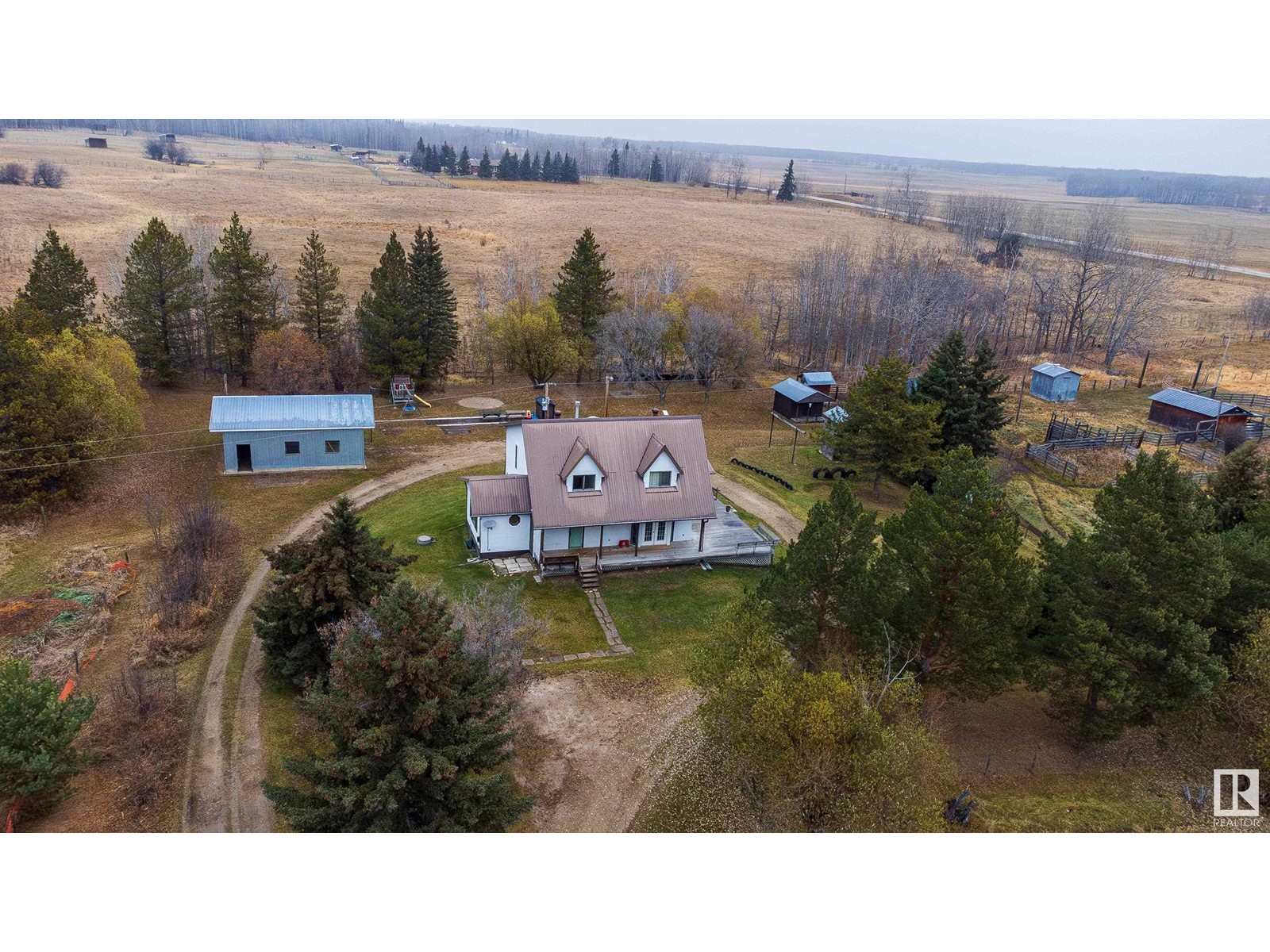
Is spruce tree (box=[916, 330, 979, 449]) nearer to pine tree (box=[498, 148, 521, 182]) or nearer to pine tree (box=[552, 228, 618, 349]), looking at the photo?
pine tree (box=[552, 228, 618, 349])

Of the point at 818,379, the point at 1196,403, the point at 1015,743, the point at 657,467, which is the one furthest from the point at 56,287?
the point at 1196,403

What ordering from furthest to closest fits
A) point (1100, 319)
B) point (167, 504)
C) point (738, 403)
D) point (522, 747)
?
point (1100, 319)
point (738, 403)
point (167, 504)
point (522, 747)

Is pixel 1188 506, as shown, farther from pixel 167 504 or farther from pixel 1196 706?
pixel 167 504

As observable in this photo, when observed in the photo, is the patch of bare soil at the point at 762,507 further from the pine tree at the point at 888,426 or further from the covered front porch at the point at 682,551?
the pine tree at the point at 888,426

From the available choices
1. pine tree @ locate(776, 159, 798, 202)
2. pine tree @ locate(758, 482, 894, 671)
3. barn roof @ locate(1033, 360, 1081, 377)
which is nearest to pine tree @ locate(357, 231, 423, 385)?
pine tree @ locate(758, 482, 894, 671)

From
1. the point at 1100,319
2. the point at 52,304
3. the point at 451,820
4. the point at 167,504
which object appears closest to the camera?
the point at 451,820

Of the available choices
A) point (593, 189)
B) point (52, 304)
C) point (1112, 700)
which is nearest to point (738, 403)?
point (1112, 700)
